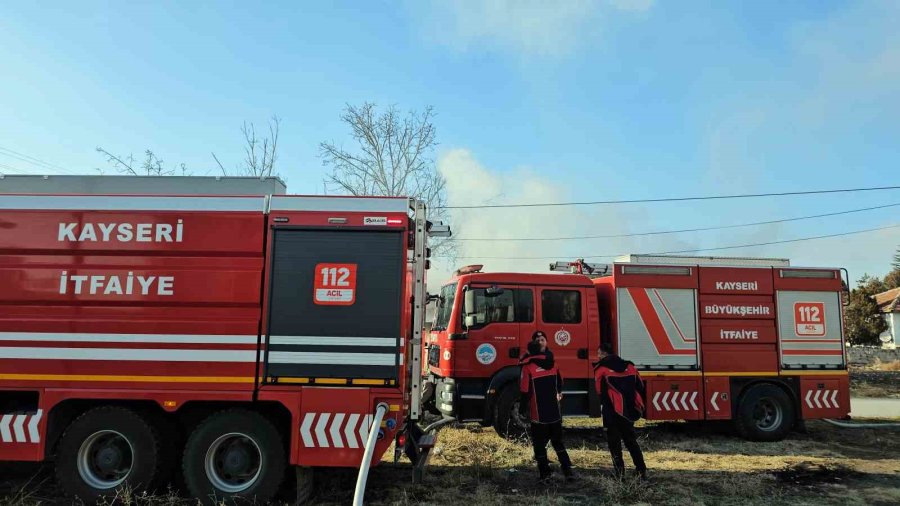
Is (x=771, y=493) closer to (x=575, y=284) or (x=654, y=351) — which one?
(x=654, y=351)

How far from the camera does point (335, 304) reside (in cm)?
584

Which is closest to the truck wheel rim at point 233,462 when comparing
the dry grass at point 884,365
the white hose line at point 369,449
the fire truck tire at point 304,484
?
the fire truck tire at point 304,484

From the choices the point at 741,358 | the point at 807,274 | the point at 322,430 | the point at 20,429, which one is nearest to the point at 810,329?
the point at 807,274

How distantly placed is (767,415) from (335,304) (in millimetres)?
8131

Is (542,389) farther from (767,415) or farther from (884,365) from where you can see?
(884,365)

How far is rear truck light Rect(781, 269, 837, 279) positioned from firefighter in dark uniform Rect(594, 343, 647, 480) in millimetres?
4853

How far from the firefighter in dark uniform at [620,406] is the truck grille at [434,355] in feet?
10.4

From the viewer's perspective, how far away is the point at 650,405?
945 centimetres

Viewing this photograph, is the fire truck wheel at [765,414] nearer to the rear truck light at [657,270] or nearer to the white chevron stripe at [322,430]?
the rear truck light at [657,270]

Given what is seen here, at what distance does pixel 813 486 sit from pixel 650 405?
106 inches

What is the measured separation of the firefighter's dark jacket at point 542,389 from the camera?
23.1 ft

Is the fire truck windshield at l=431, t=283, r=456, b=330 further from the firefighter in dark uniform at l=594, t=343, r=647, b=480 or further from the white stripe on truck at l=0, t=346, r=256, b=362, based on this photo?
the white stripe on truck at l=0, t=346, r=256, b=362

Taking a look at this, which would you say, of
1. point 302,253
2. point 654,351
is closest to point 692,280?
point 654,351

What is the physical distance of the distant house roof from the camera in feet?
140
